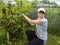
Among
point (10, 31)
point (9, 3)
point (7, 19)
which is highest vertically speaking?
point (9, 3)

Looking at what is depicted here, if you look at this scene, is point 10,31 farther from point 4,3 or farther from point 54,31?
point 54,31

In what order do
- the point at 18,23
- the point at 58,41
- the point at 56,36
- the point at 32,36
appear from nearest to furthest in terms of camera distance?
the point at 32,36 → the point at 18,23 → the point at 58,41 → the point at 56,36

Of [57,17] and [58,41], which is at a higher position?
[57,17]

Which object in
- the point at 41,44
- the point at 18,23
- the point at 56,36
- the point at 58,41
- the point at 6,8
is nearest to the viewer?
the point at 41,44

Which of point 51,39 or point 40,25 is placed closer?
point 40,25

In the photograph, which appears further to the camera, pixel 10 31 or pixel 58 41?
pixel 58 41

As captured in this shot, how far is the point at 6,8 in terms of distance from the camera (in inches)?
235

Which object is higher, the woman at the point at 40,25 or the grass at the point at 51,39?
the woman at the point at 40,25

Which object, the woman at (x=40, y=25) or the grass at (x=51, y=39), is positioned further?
the grass at (x=51, y=39)

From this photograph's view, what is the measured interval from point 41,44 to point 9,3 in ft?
5.46

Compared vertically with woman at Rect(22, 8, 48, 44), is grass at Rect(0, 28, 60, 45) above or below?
below

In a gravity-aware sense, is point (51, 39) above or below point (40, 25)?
below

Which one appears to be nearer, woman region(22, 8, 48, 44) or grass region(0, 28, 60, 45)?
woman region(22, 8, 48, 44)

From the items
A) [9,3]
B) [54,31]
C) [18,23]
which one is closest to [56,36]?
[54,31]
